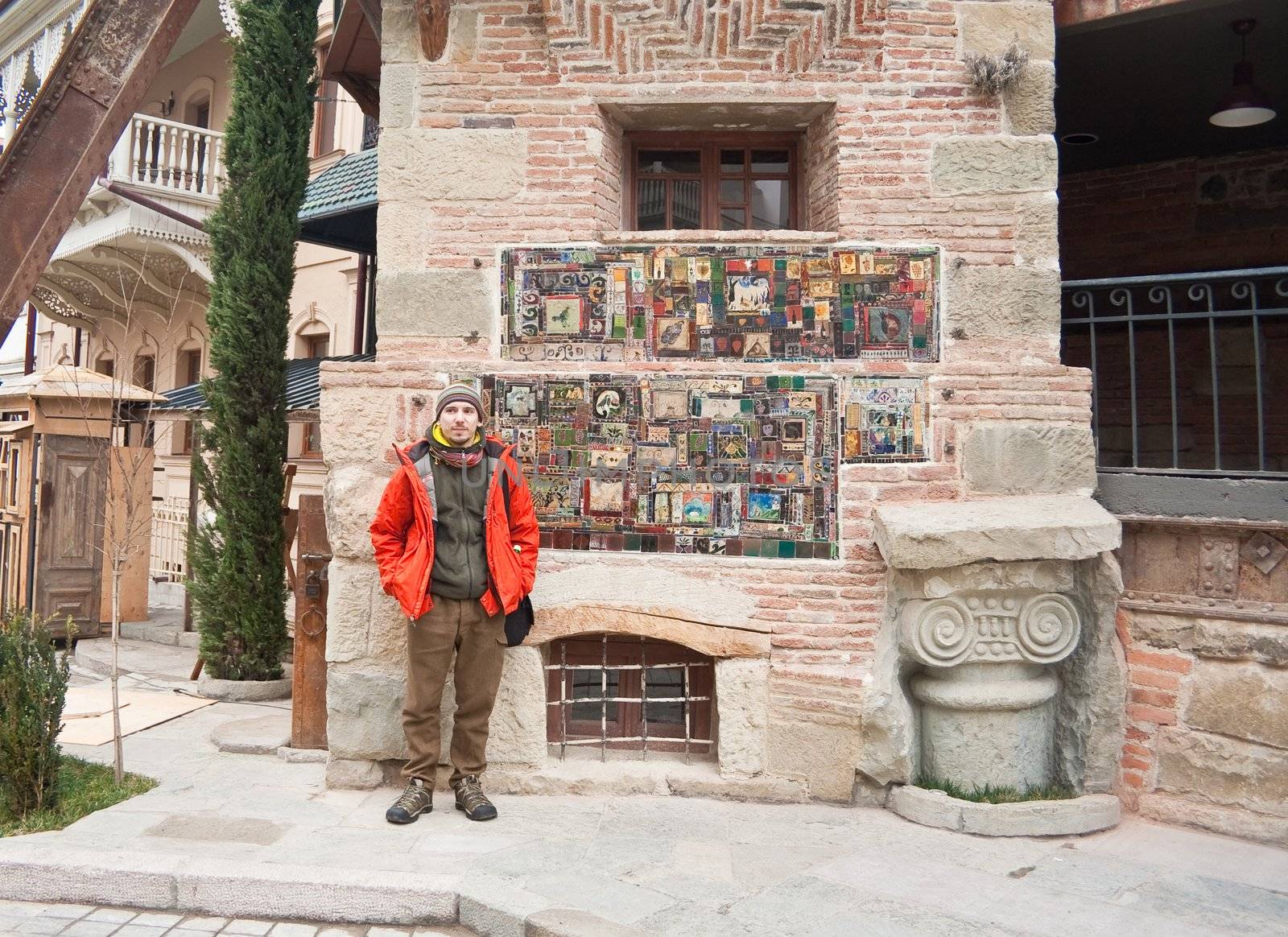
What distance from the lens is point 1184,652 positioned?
14.6ft

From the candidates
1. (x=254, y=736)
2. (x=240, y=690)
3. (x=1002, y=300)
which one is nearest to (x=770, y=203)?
(x=1002, y=300)

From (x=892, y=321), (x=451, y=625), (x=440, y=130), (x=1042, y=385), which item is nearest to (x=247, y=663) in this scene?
(x=451, y=625)

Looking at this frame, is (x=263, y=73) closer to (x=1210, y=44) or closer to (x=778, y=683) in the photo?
(x=778, y=683)

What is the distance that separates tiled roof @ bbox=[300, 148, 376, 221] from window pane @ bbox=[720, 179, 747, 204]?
16.4ft

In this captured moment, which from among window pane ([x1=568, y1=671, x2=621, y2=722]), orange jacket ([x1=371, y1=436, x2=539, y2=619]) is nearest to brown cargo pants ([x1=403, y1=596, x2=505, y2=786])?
orange jacket ([x1=371, y1=436, x2=539, y2=619])

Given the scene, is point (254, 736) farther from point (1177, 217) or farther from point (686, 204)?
point (1177, 217)

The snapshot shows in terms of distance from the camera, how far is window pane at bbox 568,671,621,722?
196 inches

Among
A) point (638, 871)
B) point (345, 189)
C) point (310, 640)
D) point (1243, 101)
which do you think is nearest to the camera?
point (638, 871)

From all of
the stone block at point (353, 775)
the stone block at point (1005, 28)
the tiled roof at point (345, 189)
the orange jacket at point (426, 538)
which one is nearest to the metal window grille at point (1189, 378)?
the stone block at point (1005, 28)

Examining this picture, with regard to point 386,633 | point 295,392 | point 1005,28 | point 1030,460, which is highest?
point 1005,28

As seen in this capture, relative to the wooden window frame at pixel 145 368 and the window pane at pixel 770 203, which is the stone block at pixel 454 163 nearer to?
the window pane at pixel 770 203

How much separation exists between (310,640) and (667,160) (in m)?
3.35

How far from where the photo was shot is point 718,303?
4.74 meters

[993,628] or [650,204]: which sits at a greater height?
[650,204]
